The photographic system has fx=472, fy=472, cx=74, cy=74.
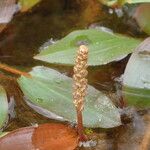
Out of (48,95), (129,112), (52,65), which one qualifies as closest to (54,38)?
(52,65)

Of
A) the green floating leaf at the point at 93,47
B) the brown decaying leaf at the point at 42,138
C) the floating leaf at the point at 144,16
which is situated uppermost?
the floating leaf at the point at 144,16

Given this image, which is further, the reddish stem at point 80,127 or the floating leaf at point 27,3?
the floating leaf at point 27,3

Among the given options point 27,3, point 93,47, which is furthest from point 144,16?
point 27,3

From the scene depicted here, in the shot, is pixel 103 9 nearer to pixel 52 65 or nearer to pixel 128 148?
pixel 52 65

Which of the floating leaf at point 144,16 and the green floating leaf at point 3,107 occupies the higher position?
the floating leaf at point 144,16

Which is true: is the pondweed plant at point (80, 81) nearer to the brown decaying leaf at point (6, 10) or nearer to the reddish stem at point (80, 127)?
the reddish stem at point (80, 127)

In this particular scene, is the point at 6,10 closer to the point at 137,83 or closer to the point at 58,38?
the point at 58,38

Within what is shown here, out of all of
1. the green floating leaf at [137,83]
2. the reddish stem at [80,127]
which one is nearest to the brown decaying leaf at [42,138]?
the reddish stem at [80,127]
